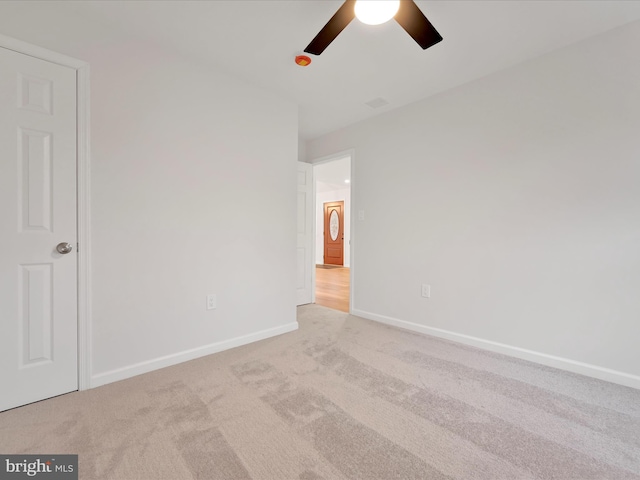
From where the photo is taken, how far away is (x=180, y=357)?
231 centimetres

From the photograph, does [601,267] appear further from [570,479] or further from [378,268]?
[378,268]

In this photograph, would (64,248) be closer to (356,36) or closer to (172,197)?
(172,197)

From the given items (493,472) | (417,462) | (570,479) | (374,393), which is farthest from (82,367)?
(570,479)

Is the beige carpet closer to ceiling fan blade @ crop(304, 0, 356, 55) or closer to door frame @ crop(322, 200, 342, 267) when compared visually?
ceiling fan blade @ crop(304, 0, 356, 55)

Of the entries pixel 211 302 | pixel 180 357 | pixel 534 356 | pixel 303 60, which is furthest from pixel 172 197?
pixel 534 356

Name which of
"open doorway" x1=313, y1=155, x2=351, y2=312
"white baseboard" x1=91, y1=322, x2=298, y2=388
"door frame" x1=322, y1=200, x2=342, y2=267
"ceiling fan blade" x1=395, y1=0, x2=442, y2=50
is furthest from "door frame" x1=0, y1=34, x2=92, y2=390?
"door frame" x1=322, y1=200, x2=342, y2=267

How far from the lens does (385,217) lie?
3.42 metres

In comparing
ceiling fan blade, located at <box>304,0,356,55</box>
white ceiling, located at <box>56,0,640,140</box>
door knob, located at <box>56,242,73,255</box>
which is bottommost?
door knob, located at <box>56,242,73,255</box>

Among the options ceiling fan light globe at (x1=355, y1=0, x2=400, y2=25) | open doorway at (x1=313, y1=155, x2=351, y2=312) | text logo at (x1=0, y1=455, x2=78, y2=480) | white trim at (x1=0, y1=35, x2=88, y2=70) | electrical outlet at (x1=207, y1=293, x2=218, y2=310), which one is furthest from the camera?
open doorway at (x1=313, y1=155, x2=351, y2=312)

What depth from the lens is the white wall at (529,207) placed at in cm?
202

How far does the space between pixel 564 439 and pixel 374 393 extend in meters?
0.97

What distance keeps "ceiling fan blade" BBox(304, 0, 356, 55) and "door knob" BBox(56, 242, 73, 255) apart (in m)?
1.92

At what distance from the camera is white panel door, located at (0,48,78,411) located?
1.66 metres

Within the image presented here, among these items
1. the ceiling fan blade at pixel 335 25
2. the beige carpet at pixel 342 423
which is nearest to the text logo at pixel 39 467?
the beige carpet at pixel 342 423
